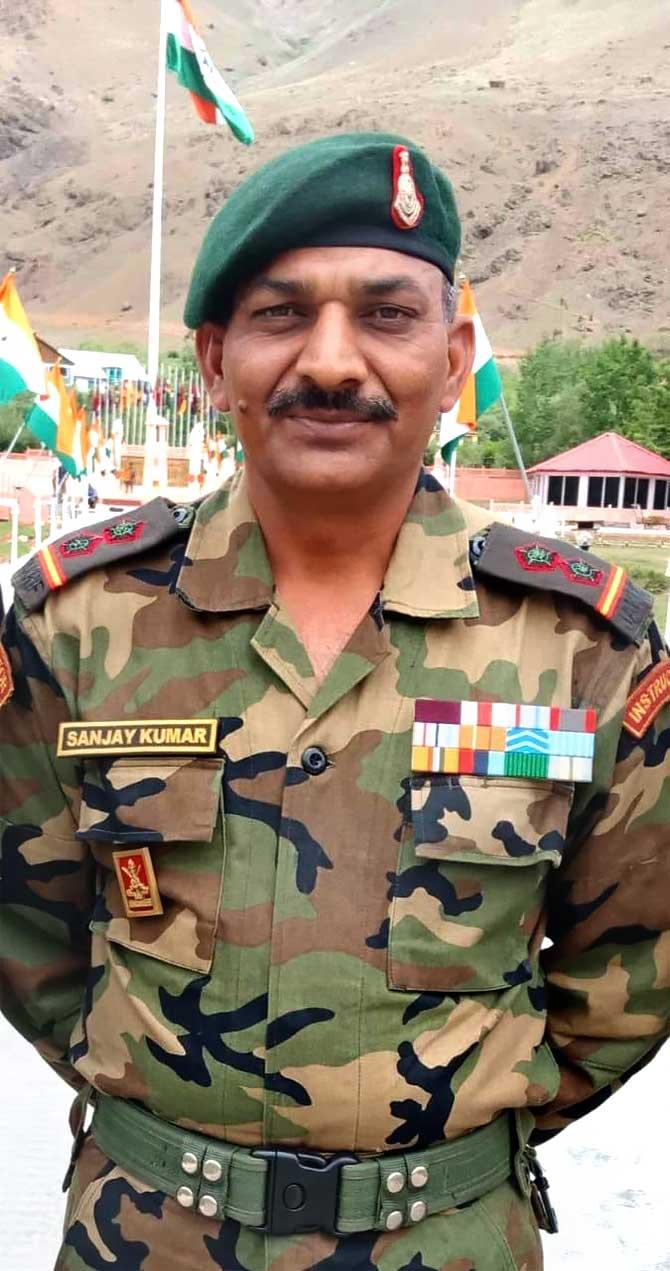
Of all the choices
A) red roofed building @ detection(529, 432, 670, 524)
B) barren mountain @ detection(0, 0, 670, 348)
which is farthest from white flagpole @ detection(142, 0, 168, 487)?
barren mountain @ detection(0, 0, 670, 348)

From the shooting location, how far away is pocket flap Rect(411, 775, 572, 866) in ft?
5.21

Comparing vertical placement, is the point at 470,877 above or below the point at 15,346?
below

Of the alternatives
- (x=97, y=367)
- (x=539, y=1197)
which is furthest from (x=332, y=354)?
(x=97, y=367)

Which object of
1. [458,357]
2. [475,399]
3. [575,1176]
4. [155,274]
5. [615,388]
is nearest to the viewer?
[458,357]

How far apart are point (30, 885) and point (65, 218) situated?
11758 centimetres

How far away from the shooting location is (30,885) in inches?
70.7

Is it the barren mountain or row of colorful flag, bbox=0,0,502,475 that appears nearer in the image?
row of colorful flag, bbox=0,0,502,475

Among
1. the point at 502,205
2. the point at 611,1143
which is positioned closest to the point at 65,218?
the point at 502,205

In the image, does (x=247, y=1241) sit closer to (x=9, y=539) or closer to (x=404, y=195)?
(x=404, y=195)

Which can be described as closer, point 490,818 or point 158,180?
point 490,818

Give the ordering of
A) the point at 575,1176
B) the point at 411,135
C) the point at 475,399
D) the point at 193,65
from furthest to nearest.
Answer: the point at 411,135
the point at 193,65
the point at 475,399
the point at 575,1176

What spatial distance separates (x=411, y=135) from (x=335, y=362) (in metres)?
105

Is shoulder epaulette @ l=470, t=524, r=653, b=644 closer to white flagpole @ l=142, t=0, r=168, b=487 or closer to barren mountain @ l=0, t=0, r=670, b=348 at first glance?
white flagpole @ l=142, t=0, r=168, b=487

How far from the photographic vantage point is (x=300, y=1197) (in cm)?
152
